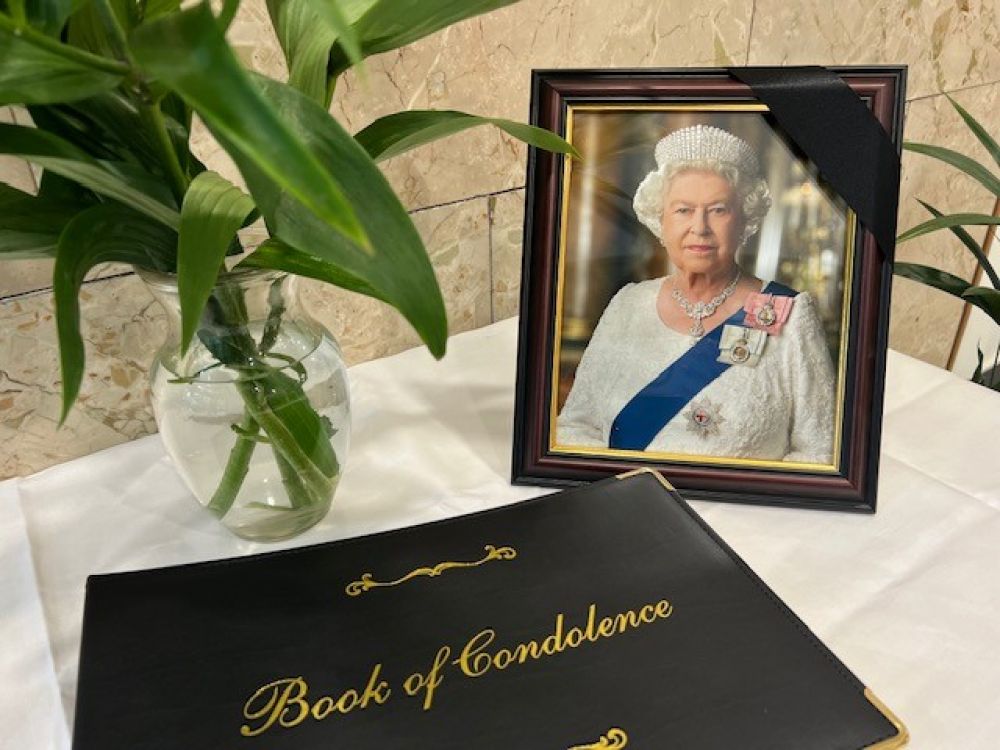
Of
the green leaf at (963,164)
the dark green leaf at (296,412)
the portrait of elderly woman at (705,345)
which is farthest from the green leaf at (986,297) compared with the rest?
the dark green leaf at (296,412)

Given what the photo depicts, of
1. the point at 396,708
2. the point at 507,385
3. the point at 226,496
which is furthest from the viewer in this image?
the point at 507,385

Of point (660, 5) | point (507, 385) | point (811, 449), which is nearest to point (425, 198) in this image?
point (507, 385)

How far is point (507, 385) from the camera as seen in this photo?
0.83m

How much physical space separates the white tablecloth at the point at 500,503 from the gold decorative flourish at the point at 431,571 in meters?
0.10

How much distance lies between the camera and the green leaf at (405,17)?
1.49ft

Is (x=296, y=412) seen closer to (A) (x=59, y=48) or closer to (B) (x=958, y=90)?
(A) (x=59, y=48)

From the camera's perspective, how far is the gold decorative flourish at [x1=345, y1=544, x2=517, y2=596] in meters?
0.54

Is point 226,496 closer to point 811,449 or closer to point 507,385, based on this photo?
point 507,385

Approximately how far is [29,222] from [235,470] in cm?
20

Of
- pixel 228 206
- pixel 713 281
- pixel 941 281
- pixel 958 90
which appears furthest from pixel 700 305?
pixel 958 90

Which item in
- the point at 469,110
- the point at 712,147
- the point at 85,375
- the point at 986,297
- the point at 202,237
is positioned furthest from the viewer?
the point at 986,297

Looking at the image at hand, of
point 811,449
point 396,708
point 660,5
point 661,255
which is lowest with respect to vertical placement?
point 396,708

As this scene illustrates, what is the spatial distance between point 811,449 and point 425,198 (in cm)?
43

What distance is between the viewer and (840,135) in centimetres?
61
